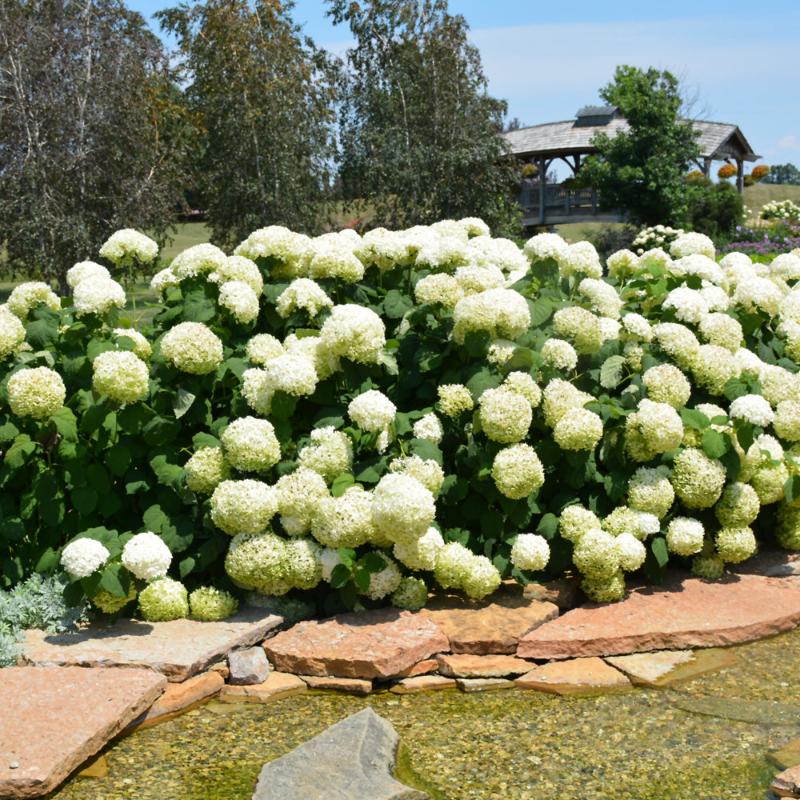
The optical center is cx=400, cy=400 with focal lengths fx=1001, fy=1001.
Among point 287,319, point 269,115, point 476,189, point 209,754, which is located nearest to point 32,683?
point 209,754

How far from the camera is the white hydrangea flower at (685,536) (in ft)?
13.9

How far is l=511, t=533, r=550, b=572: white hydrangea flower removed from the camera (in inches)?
157

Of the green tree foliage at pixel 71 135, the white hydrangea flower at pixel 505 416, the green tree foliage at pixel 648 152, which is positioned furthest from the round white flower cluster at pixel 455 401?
the green tree foliage at pixel 648 152

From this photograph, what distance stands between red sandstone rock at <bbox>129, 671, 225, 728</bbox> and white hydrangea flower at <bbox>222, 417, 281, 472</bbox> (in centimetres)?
80

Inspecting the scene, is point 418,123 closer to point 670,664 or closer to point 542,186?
point 542,186

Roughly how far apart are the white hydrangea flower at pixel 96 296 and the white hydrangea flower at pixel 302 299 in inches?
27.4

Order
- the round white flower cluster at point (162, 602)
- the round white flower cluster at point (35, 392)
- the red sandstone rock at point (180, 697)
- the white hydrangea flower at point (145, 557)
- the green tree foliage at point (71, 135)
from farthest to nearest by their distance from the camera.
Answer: the green tree foliage at point (71, 135) → the round white flower cluster at point (162, 602) → the round white flower cluster at point (35, 392) → the white hydrangea flower at point (145, 557) → the red sandstone rock at point (180, 697)

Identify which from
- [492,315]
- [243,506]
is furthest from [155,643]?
[492,315]

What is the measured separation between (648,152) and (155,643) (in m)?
24.3

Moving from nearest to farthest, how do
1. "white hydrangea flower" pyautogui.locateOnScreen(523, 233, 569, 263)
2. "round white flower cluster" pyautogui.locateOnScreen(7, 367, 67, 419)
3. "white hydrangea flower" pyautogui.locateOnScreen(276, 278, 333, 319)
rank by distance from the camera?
1. "round white flower cluster" pyautogui.locateOnScreen(7, 367, 67, 419)
2. "white hydrangea flower" pyautogui.locateOnScreen(276, 278, 333, 319)
3. "white hydrangea flower" pyautogui.locateOnScreen(523, 233, 569, 263)

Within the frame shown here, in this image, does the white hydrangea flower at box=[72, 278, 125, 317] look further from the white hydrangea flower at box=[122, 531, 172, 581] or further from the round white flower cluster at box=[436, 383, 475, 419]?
the round white flower cluster at box=[436, 383, 475, 419]

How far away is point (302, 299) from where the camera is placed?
4414mm

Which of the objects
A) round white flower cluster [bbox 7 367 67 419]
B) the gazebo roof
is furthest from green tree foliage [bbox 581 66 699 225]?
round white flower cluster [bbox 7 367 67 419]

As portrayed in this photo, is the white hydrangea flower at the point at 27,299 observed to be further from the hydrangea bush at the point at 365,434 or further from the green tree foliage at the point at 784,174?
the green tree foliage at the point at 784,174
